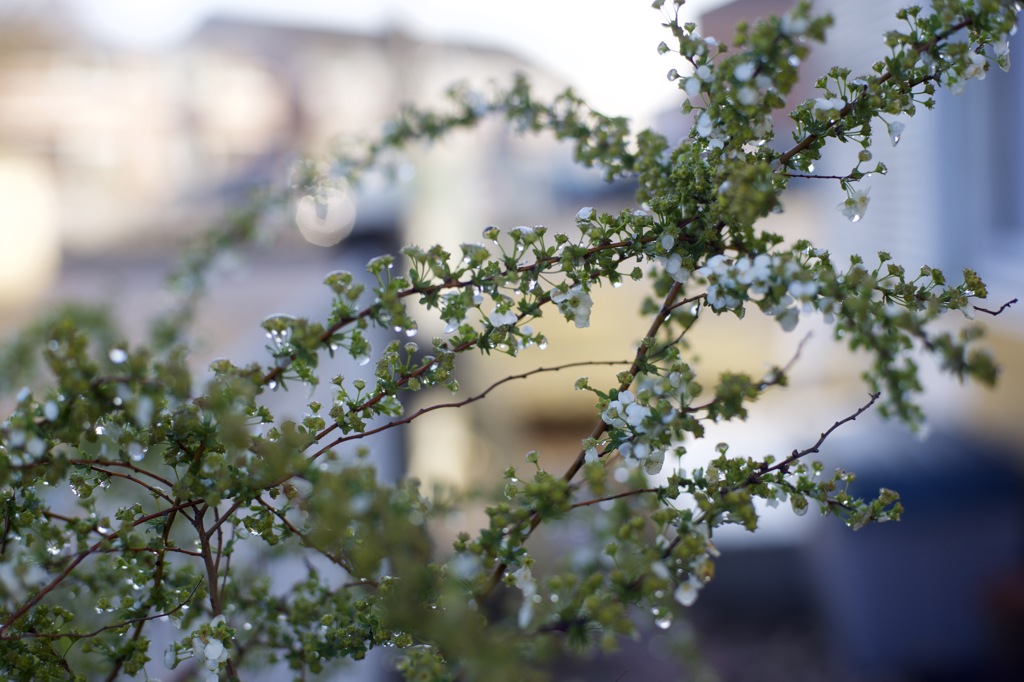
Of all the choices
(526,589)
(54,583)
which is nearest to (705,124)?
(526,589)

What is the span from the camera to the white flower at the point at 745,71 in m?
0.66

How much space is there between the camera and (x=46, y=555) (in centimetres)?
81

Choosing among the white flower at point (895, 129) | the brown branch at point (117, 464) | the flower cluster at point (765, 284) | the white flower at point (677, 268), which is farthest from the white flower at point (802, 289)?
the brown branch at point (117, 464)

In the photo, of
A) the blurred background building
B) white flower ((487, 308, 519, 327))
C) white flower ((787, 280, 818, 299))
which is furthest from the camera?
the blurred background building

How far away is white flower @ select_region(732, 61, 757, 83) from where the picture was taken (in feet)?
2.17

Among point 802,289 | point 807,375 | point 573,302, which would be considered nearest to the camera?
point 802,289

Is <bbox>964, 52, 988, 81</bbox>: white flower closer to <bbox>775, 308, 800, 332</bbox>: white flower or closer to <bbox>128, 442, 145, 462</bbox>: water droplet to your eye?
<bbox>775, 308, 800, 332</bbox>: white flower

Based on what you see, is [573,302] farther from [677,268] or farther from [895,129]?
[895,129]

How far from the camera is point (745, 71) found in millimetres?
661

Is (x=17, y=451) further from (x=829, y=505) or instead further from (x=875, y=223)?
(x=875, y=223)

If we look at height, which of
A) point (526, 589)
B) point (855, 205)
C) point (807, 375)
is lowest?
point (526, 589)

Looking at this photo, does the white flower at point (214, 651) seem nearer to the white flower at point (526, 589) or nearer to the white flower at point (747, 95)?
the white flower at point (526, 589)

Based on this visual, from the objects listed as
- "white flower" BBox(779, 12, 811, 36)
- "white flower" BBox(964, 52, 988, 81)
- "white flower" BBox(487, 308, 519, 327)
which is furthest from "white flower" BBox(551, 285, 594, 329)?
"white flower" BBox(964, 52, 988, 81)

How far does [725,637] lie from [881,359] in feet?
10.2
